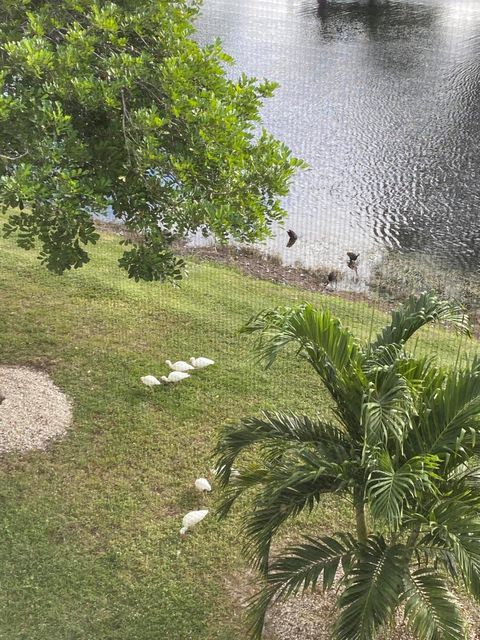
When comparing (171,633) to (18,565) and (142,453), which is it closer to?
(18,565)

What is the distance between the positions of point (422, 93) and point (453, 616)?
16425 mm

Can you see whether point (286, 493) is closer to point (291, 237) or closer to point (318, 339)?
point (318, 339)

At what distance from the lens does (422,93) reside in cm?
1747

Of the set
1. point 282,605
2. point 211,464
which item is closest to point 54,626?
point 282,605

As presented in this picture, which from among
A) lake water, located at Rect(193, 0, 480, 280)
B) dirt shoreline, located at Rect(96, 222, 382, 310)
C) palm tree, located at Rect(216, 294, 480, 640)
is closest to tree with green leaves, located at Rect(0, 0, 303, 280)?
palm tree, located at Rect(216, 294, 480, 640)

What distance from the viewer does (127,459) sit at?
5.86 metres

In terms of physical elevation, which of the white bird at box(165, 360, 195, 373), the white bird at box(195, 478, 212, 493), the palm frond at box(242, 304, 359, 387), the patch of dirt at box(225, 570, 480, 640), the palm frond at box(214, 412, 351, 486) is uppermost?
the palm frond at box(242, 304, 359, 387)

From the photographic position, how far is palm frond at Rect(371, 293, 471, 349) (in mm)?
4082

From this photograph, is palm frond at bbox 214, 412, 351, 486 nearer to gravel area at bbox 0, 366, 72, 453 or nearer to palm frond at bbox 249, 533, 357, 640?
palm frond at bbox 249, 533, 357, 640

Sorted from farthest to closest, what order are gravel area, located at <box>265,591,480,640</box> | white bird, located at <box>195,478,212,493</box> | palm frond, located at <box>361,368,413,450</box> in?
white bird, located at <box>195,478,212,493</box>
gravel area, located at <box>265,591,480,640</box>
palm frond, located at <box>361,368,413,450</box>

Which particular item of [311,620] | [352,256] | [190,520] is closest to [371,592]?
[311,620]

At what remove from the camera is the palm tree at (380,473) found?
10.7 feet

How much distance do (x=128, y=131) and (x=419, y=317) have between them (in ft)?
7.77

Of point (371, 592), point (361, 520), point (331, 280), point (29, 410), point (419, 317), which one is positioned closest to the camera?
point (371, 592)
